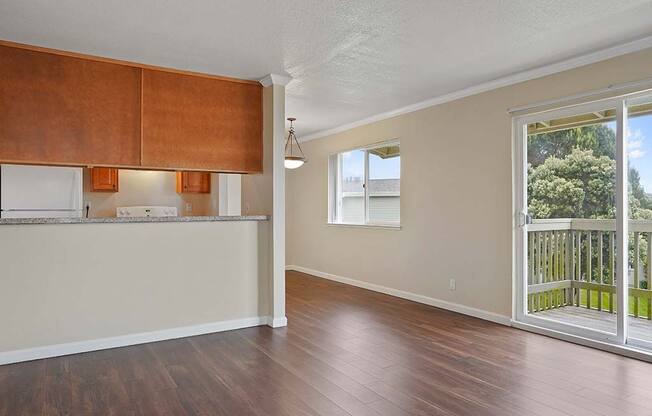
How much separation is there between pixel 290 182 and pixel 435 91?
3.85 metres

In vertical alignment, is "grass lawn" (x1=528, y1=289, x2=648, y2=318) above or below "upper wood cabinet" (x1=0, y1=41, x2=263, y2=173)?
below

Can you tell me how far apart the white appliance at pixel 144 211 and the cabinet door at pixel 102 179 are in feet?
1.13

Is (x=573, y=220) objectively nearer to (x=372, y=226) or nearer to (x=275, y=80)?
(x=372, y=226)

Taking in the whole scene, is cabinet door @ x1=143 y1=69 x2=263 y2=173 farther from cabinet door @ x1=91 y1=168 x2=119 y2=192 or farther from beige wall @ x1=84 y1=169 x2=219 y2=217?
cabinet door @ x1=91 y1=168 x2=119 y2=192

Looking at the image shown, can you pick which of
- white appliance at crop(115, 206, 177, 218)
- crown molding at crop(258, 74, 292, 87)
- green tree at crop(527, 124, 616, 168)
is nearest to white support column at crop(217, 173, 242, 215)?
white appliance at crop(115, 206, 177, 218)

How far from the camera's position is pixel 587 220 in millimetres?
3711

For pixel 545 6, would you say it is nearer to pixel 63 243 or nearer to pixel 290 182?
pixel 63 243

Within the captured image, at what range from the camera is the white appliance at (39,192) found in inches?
201

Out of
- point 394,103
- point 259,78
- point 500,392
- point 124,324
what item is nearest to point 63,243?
point 124,324

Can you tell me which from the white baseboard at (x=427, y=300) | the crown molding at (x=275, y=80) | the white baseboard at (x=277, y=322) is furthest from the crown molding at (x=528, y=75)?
the white baseboard at (x=277, y=322)

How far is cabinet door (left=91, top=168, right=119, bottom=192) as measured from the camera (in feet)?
19.4

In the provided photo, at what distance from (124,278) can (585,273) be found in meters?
3.87

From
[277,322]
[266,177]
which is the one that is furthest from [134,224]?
[277,322]

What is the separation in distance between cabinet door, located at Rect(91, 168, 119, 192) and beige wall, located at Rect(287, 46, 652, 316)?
3349 millimetres
